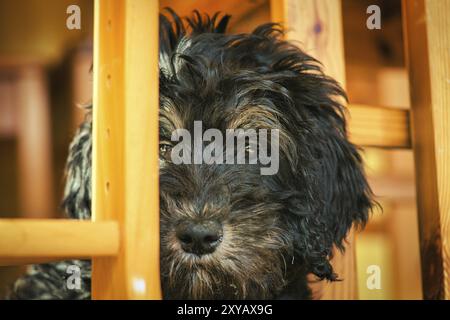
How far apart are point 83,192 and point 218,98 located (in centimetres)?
59

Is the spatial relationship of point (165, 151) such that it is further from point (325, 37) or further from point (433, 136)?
point (433, 136)

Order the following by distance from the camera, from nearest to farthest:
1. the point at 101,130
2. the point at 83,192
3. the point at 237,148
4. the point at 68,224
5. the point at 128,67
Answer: the point at 68,224
the point at 128,67
the point at 101,130
the point at 237,148
the point at 83,192

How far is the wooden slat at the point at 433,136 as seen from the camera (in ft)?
6.17

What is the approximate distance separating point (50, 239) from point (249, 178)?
0.87 m

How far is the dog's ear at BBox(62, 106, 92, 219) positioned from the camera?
2.11 meters

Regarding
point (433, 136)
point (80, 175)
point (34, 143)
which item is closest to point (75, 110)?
point (34, 143)

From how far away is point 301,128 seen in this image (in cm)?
199

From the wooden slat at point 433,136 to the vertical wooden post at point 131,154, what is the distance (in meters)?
1.05

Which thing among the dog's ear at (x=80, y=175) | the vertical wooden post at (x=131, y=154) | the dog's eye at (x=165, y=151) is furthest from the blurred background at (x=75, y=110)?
the vertical wooden post at (x=131, y=154)

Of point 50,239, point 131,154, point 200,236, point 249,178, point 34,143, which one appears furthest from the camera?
point 34,143

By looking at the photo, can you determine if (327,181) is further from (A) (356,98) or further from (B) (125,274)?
(A) (356,98)

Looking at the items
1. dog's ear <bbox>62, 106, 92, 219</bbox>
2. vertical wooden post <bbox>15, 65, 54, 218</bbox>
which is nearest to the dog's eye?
dog's ear <bbox>62, 106, 92, 219</bbox>

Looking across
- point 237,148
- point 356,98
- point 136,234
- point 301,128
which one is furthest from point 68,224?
point 356,98

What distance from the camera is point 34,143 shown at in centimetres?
556
